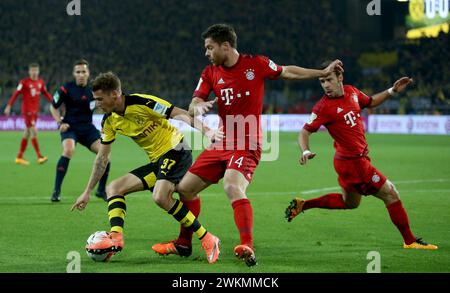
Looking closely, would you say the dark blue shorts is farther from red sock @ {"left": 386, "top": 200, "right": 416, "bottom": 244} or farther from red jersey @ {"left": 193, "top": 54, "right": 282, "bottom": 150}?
red sock @ {"left": 386, "top": 200, "right": 416, "bottom": 244}

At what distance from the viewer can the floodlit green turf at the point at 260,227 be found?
23.0 ft

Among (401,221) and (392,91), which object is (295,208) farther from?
(392,91)

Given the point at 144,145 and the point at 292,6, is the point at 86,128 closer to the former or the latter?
the point at 144,145

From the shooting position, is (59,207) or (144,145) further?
(59,207)

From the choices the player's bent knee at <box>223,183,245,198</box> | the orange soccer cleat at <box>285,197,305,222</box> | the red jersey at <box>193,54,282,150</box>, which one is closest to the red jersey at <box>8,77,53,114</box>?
the orange soccer cleat at <box>285,197,305,222</box>

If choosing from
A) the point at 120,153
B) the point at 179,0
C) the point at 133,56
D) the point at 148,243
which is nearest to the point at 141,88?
the point at 133,56

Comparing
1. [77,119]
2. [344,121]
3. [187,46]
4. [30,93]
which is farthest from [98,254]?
[187,46]

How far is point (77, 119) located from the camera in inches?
482

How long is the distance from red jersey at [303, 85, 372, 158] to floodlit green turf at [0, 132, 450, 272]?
0.98 metres

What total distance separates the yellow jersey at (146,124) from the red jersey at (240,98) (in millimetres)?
481

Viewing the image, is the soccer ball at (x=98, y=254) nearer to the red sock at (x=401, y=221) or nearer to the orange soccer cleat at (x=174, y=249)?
the orange soccer cleat at (x=174, y=249)

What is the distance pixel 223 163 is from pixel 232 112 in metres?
0.49
